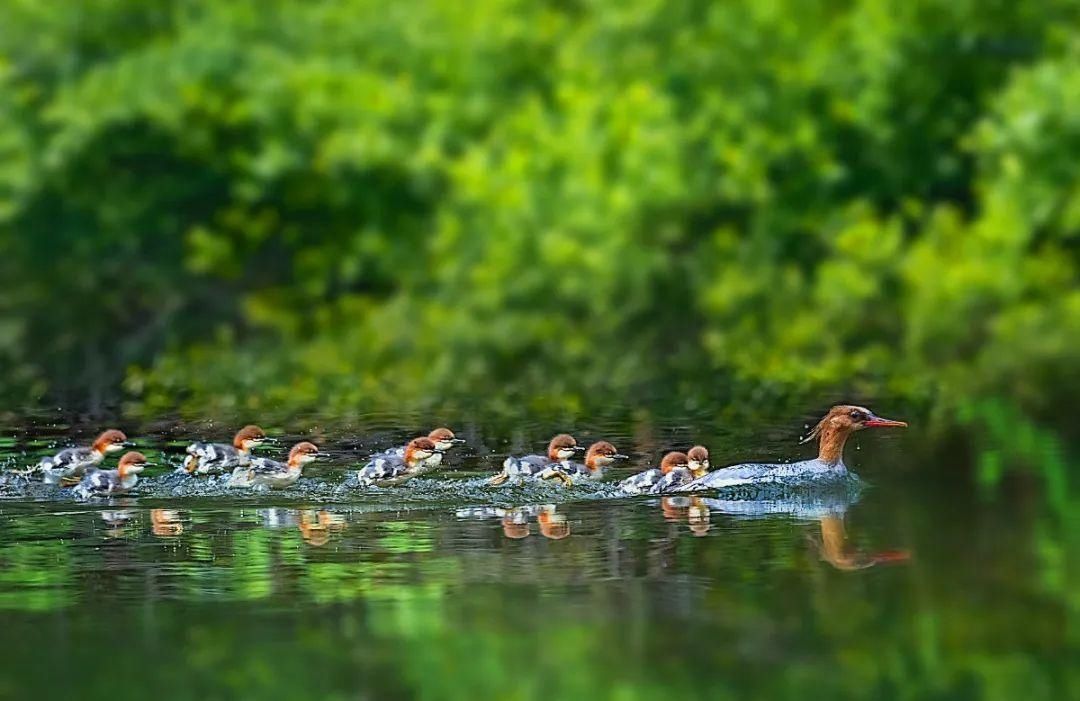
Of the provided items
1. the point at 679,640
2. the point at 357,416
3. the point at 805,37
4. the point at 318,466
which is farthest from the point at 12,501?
the point at 805,37

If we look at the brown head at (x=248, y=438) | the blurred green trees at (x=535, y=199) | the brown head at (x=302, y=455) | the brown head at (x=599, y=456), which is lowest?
the brown head at (x=599, y=456)

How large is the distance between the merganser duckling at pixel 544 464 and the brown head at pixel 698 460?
0.56 meters

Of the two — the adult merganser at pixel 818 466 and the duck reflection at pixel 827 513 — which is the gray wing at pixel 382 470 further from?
the duck reflection at pixel 827 513

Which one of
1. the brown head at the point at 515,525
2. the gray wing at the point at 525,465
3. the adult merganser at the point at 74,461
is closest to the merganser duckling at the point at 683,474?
the gray wing at the point at 525,465

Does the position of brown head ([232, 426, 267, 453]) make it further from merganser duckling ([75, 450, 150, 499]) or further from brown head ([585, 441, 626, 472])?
brown head ([585, 441, 626, 472])

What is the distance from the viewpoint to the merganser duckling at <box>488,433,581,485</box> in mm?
9852

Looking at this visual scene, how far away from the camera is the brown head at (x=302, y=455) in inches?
404

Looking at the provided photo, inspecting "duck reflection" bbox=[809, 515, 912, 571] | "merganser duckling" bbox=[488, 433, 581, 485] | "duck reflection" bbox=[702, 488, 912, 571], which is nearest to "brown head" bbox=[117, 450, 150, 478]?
"merganser duckling" bbox=[488, 433, 581, 485]

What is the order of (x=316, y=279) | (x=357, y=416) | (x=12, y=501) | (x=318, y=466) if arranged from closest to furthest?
(x=12, y=501), (x=318, y=466), (x=357, y=416), (x=316, y=279)

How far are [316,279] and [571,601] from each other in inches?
493

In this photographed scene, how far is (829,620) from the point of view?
684 cm

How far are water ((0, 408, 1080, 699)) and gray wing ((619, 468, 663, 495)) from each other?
159 millimetres

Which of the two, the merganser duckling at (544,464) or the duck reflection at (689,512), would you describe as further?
the merganser duckling at (544,464)

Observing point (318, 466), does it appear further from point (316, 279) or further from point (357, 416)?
point (316, 279)
